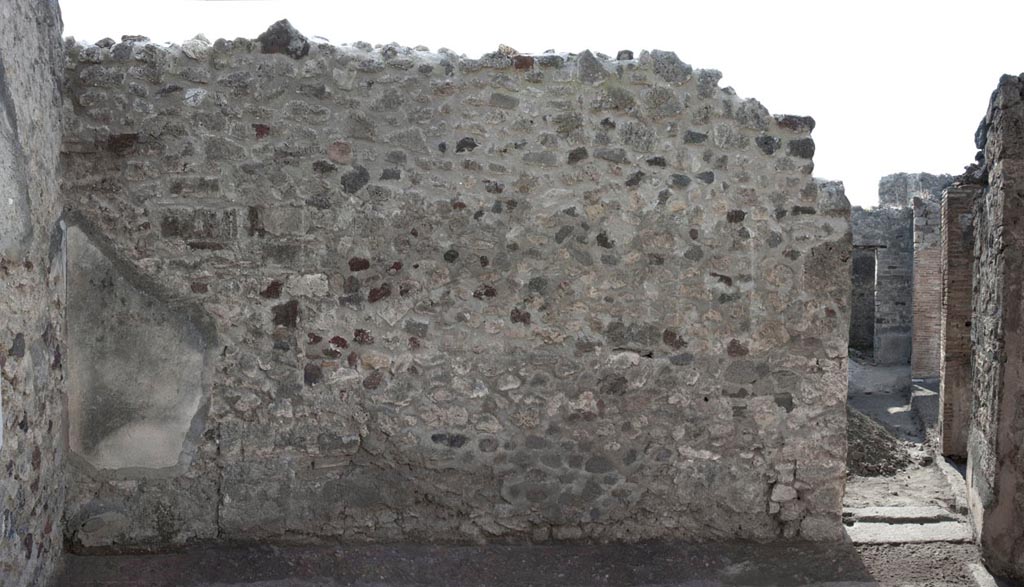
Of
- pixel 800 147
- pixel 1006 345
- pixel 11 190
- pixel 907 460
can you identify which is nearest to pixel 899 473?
pixel 907 460

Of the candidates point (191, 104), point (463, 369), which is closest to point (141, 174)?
point (191, 104)

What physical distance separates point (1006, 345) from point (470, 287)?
2762mm

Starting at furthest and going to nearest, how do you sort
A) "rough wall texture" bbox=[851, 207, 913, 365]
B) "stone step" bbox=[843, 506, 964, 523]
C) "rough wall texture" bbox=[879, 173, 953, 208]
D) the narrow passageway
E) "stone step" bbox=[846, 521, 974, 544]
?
"rough wall texture" bbox=[879, 173, 953, 208] < "rough wall texture" bbox=[851, 207, 913, 365] < "stone step" bbox=[843, 506, 964, 523] < the narrow passageway < "stone step" bbox=[846, 521, 974, 544]

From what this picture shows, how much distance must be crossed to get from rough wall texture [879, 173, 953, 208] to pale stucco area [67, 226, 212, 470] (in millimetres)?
13660

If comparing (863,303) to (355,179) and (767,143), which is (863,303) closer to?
(767,143)

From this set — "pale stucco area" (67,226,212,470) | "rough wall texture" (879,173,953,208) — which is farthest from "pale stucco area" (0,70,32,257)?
"rough wall texture" (879,173,953,208)

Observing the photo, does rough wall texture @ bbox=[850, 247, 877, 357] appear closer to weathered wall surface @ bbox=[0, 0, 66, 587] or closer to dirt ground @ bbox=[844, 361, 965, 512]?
dirt ground @ bbox=[844, 361, 965, 512]

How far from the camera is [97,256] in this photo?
14.3 ft

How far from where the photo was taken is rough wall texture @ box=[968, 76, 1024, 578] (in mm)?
4484

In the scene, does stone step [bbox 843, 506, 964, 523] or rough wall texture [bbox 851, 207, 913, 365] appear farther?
rough wall texture [bbox 851, 207, 913, 365]

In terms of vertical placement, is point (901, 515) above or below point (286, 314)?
below

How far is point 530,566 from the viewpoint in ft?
14.7

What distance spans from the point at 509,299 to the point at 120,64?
88.4 inches

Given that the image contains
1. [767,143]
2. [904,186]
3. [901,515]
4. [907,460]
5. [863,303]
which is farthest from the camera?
[863,303]
